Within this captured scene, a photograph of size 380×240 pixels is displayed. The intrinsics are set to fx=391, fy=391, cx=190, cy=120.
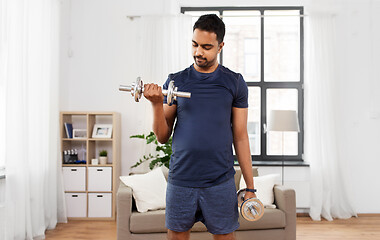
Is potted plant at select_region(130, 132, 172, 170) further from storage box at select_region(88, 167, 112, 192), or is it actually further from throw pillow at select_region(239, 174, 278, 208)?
throw pillow at select_region(239, 174, 278, 208)

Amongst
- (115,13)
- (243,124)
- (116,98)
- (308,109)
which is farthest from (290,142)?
(243,124)

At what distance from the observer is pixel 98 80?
15.8ft

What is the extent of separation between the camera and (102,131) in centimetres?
454

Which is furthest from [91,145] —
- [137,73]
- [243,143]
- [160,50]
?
[243,143]

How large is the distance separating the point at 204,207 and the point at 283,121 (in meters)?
2.91

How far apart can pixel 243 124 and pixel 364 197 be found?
368 centimetres

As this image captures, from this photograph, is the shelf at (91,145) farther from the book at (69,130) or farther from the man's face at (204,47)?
the man's face at (204,47)

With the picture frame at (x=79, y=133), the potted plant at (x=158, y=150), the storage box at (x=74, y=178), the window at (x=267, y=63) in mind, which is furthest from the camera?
the window at (x=267, y=63)

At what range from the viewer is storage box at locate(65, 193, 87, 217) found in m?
4.38

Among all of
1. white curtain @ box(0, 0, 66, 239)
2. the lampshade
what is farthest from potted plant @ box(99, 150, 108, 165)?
the lampshade

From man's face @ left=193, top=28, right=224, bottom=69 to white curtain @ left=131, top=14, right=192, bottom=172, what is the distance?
121 inches

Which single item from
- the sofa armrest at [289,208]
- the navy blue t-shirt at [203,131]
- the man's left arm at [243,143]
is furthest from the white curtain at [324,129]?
the navy blue t-shirt at [203,131]

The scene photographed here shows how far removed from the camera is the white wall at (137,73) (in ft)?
15.4

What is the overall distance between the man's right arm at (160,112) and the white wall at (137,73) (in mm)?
3037
